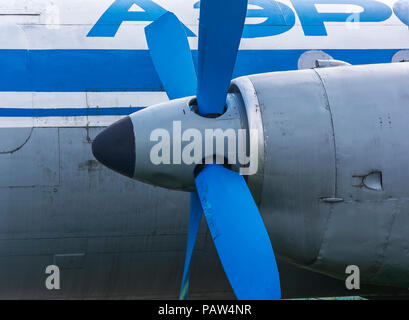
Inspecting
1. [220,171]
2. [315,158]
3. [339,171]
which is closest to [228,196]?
[220,171]

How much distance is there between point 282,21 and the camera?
641cm

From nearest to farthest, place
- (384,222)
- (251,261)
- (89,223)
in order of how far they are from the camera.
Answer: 1. (251,261)
2. (384,222)
3. (89,223)

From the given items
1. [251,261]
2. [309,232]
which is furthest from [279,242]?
[251,261]

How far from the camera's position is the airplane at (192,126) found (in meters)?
4.58

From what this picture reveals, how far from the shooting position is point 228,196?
457cm

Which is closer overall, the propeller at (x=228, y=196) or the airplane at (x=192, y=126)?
the propeller at (x=228, y=196)

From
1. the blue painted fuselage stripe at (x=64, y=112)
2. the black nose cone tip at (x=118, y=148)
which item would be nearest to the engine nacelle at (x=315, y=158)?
the black nose cone tip at (x=118, y=148)

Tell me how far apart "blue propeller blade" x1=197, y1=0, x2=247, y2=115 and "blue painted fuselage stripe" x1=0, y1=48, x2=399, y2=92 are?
1590mm

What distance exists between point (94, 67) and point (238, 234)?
2507mm

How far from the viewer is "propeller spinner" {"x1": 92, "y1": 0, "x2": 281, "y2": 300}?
168 inches

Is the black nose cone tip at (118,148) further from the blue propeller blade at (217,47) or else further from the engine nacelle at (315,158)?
the blue propeller blade at (217,47)

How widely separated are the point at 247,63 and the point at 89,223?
216cm

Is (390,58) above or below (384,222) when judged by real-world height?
→ above
